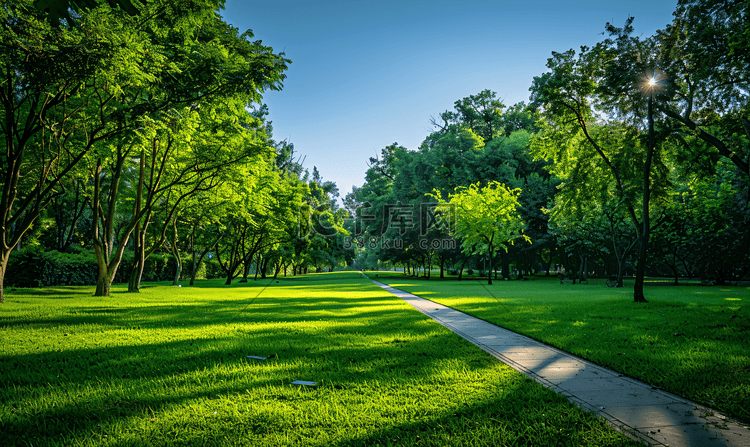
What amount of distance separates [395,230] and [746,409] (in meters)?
38.6

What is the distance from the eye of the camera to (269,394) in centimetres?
378

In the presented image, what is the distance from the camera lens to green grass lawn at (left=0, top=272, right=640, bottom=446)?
289 centimetres

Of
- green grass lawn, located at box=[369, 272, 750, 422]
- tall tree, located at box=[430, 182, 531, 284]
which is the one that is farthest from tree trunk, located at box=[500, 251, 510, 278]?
green grass lawn, located at box=[369, 272, 750, 422]

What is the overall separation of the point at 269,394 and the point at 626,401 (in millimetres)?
3565

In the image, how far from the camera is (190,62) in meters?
11.5

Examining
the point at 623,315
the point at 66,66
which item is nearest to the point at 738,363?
the point at 623,315

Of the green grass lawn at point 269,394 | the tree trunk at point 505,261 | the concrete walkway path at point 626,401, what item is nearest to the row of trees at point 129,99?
the green grass lawn at point 269,394

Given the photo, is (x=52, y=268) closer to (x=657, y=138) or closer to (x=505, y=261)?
(x=657, y=138)

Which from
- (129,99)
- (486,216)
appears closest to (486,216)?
(486,216)

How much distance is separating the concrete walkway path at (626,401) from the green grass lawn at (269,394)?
26 centimetres

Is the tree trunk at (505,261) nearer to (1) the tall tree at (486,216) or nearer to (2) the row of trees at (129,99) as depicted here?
(1) the tall tree at (486,216)

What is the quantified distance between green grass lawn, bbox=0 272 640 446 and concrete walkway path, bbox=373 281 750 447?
264mm

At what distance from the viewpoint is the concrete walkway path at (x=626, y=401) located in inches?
114

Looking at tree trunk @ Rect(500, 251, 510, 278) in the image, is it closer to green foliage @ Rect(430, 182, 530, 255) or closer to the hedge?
green foliage @ Rect(430, 182, 530, 255)
